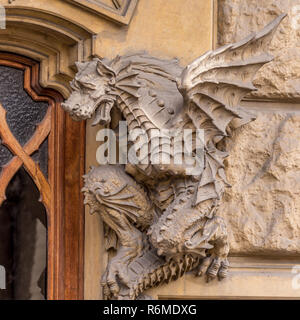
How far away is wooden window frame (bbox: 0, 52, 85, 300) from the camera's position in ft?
8.58

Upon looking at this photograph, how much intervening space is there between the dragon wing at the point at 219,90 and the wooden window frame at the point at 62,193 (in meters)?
0.34

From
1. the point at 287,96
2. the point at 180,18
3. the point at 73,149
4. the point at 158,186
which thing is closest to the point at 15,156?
the point at 73,149

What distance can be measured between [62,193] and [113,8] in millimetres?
482

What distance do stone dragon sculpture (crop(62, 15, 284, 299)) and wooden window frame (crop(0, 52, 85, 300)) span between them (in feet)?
0.37

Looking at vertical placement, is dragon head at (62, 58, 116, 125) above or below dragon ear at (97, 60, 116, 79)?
below

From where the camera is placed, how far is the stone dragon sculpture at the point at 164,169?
7.99 feet

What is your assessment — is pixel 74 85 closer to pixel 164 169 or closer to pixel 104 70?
pixel 104 70

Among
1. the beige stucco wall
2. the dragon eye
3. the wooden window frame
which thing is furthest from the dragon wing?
the wooden window frame

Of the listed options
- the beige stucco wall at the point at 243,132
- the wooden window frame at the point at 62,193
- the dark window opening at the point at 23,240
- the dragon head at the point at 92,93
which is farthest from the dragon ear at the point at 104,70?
the dark window opening at the point at 23,240

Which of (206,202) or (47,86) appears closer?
(206,202)

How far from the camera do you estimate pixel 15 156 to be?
2607 millimetres

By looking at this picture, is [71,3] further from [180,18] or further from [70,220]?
[70,220]

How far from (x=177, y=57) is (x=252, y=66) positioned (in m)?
0.21

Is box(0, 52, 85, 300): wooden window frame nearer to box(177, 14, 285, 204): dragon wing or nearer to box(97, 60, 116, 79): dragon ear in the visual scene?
box(97, 60, 116, 79): dragon ear
